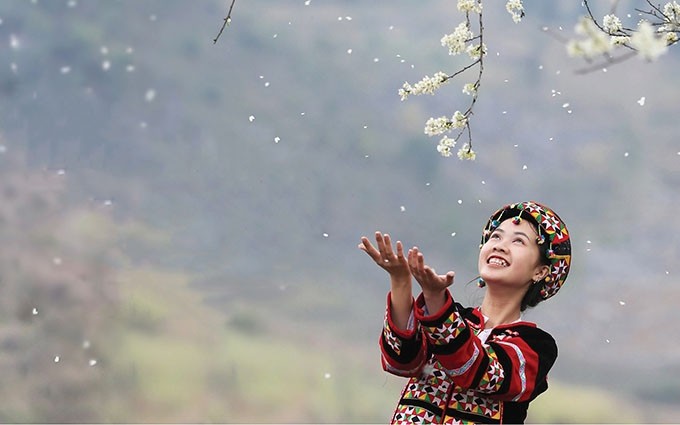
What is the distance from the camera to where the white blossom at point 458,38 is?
196 centimetres

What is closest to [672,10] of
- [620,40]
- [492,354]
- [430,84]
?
[620,40]

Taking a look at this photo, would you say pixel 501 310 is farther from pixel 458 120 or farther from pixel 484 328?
pixel 458 120

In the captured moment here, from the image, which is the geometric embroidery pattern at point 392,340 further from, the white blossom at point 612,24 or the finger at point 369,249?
the white blossom at point 612,24

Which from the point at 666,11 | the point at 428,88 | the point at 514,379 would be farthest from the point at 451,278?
the point at 666,11

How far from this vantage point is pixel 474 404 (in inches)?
56.1

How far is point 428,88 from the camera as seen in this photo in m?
1.98

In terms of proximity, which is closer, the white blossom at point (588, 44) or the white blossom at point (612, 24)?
the white blossom at point (588, 44)

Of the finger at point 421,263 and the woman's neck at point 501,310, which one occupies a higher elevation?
the woman's neck at point 501,310

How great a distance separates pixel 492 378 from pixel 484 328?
0.20 meters

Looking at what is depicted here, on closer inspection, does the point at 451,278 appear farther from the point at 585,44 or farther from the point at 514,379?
the point at 585,44

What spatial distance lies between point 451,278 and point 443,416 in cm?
28

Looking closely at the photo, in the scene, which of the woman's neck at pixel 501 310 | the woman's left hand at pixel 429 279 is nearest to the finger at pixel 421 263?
the woman's left hand at pixel 429 279

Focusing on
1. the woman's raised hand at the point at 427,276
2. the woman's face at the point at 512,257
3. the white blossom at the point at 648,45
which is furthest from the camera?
the woman's face at the point at 512,257

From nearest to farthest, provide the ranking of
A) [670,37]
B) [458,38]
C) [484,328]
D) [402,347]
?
[402,347] → [484,328] → [670,37] → [458,38]
